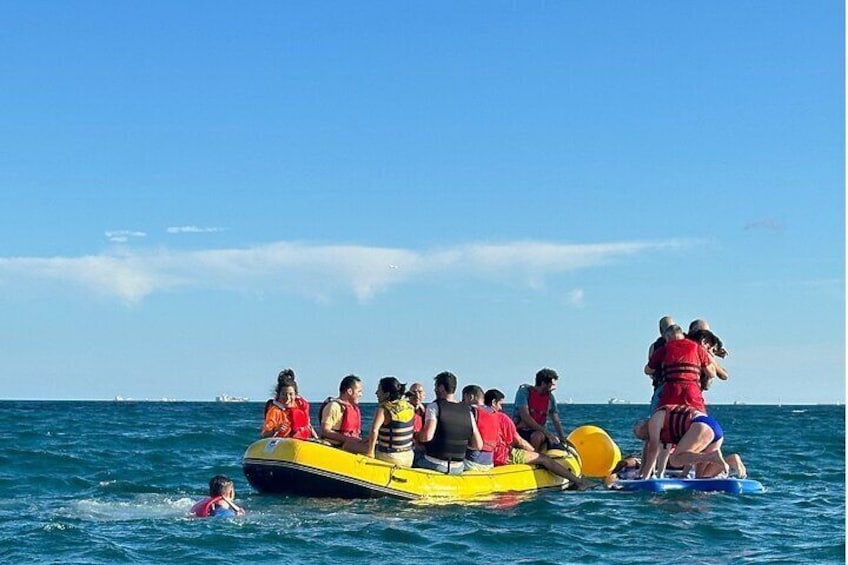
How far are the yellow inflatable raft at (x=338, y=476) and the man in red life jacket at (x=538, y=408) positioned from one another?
1.83 meters

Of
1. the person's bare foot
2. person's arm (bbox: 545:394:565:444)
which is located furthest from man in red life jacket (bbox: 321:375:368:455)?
the person's bare foot

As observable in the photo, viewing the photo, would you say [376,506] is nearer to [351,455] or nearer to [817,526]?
[351,455]

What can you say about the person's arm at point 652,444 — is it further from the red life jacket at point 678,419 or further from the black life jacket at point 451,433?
the black life jacket at point 451,433

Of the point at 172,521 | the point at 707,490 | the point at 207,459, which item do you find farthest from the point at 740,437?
the point at 172,521

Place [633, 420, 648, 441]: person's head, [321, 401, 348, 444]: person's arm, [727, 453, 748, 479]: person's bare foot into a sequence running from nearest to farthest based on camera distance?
1. [321, 401, 348, 444]: person's arm
2. [633, 420, 648, 441]: person's head
3. [727, 453, 748, 479]: person's bare foot

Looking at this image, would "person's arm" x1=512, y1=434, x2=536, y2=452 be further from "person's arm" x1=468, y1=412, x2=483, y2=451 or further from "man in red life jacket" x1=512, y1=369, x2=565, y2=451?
"person's arm" x1=468, y1=412, x2=483, y2=451

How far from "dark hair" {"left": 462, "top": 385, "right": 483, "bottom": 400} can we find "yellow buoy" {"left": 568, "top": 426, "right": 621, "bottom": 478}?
2.60 m

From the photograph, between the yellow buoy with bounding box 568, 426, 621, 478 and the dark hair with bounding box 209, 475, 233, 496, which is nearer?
the dark hair with bounding box 209, 475, 233, 496

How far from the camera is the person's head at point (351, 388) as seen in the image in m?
13.7

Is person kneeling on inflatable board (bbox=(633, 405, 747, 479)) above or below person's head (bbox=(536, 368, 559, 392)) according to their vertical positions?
below

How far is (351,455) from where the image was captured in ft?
43.7

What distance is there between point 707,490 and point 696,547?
3606 millimetres

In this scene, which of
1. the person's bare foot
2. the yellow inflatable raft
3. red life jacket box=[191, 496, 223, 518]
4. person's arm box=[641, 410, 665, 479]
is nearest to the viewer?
red life jacket box=[191, 496, 223, 518]

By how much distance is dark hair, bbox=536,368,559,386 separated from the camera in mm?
15508
